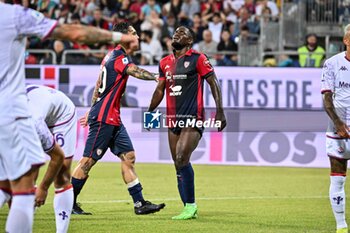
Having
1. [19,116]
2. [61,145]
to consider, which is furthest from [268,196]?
[19,116]

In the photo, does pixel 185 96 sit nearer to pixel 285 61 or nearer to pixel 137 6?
pixel 285 61

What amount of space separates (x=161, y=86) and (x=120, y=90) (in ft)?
2.00

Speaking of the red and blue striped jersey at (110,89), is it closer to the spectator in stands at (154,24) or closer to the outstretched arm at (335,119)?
the outstretched arm at (335,119)

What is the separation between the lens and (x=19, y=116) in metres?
7.00

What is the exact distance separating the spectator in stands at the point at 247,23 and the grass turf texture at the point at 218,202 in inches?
227

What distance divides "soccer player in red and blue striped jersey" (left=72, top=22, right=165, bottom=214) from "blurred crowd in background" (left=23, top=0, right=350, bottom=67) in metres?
9.77

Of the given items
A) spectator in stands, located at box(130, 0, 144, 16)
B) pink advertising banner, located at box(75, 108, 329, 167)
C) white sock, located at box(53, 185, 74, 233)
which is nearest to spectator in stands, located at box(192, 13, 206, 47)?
spectator in stands, located at box(130, 0, 144, 16)

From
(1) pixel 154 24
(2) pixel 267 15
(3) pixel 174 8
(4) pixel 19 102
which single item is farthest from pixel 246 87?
(4) pixel 19 102

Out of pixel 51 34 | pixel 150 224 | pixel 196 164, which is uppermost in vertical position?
pixel 51 34

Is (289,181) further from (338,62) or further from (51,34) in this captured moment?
(51,34)

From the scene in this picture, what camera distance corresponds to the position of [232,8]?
Result: 83.4ft

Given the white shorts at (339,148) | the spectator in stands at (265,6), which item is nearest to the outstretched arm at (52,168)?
the white shorts at (339,148)

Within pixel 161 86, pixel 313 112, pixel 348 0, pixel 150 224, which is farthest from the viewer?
pixel 348 0

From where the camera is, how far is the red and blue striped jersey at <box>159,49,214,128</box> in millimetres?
11727
